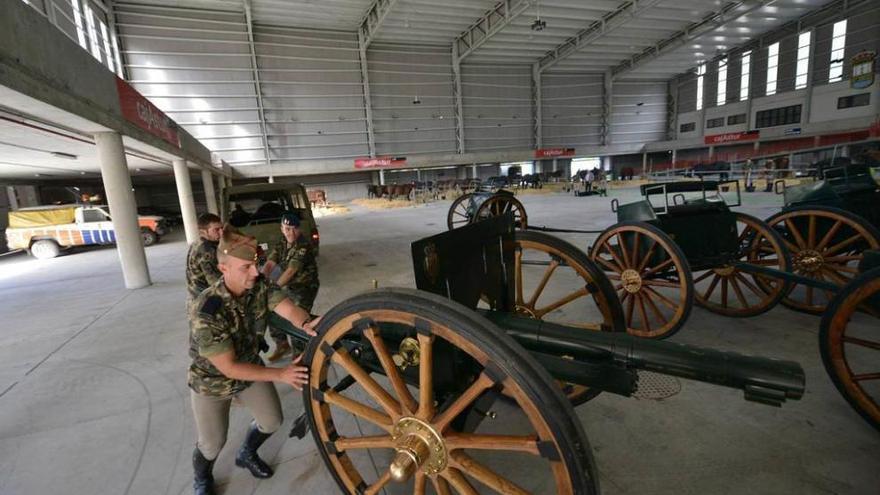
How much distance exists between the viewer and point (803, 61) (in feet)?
92.1

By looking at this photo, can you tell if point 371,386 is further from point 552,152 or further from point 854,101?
point 854,101

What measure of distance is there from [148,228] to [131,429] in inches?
539

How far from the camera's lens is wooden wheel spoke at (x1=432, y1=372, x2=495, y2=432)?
117 centimetres

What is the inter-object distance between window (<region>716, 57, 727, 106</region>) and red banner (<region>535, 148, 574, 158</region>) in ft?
47.4

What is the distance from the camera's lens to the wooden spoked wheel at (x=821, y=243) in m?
3.55

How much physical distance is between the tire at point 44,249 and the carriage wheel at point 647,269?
15533 millimetres

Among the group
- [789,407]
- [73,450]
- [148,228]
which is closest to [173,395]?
[73,450]

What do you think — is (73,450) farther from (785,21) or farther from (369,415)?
(785,21)

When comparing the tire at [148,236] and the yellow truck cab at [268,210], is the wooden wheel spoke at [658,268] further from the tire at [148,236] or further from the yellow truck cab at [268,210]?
the tire at [148,236]

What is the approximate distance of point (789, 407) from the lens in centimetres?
236

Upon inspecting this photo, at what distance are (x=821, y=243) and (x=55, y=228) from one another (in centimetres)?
1745

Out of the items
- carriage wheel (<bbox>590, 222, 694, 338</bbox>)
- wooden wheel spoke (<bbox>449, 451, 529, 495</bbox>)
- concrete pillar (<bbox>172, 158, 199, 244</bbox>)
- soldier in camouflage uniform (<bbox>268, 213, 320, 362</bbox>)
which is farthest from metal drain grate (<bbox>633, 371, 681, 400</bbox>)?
concrete pillar (<bbox>172, 158, 199, 244</bbox>)

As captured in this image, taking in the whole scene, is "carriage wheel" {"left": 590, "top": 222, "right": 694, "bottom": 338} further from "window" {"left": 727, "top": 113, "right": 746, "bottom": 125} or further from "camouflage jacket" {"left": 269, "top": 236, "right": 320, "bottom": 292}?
"window" {"left": 727, "top": 113, "right": 746, "bottom": 125}

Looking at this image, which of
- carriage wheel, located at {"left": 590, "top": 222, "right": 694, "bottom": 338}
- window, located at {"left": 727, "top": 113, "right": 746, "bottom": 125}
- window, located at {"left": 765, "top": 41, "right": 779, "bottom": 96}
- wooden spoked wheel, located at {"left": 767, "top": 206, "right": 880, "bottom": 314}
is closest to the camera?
carriage wheel, located at {"left": 590, "top": 222, "right": 694, "bottom": 338}
